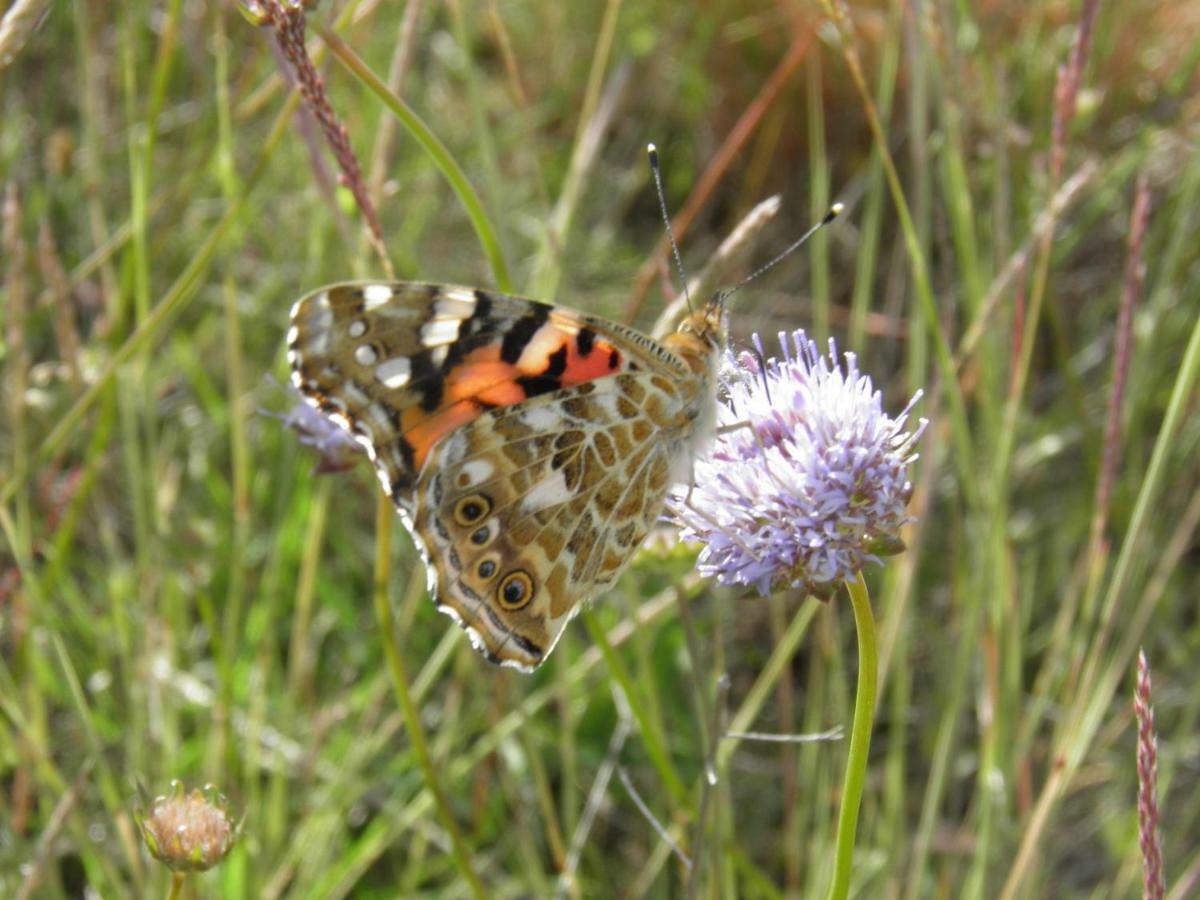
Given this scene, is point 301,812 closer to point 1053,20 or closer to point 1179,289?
point 1179,289

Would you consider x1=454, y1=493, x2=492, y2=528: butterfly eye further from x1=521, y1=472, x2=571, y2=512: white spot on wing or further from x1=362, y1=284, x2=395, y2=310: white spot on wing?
x1=362, y1=284, x2=395, y2=310: white spot on wing

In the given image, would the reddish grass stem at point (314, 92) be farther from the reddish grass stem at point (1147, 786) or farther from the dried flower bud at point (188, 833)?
the reddish grass stem at point (1147, 786)

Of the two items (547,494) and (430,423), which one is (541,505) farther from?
(430,423)

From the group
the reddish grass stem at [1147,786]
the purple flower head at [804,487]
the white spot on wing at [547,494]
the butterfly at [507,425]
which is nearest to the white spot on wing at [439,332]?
the butterfly at [507,425]

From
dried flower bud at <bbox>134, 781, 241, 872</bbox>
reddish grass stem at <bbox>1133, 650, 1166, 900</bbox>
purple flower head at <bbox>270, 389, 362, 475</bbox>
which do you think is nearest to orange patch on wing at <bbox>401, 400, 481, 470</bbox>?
purple flower head at <bbox>270, 389, 362, 475</bbox>

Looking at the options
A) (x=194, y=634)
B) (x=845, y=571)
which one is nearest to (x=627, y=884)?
(x=194, y=634)
